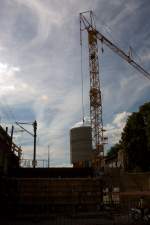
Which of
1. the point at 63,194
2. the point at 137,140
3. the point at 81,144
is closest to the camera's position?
the point at 63,194

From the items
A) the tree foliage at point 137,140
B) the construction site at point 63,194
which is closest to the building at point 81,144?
the tree foliage at point 137,140

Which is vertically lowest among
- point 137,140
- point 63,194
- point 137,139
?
point 63,194

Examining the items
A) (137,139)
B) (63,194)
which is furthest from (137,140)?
(63,194)

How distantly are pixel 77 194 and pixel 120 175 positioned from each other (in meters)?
9.16

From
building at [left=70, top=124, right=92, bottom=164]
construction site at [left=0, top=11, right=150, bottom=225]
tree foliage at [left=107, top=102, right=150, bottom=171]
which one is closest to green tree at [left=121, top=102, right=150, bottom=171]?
tree foliage at [left=107, top=102, right=150, bottom=171]

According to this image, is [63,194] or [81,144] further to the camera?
[81,144]

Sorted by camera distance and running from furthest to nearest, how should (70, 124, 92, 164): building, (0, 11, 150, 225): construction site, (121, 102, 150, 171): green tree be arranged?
(70, 124, 92, 164): building, (121, 102, 150, 171): green tree, (0, 11, 150, 225): construction site

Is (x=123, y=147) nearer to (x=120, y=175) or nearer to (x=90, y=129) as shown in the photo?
(x=90, y=129)

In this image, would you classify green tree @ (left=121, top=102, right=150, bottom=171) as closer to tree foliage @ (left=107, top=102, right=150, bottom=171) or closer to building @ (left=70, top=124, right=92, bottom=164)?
tree foliage @ (left=107, top=102, right=150, bottom=171)

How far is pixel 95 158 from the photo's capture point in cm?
5912

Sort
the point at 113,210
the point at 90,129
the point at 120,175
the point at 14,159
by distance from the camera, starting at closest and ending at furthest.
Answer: the point at 113,210 → the point at 120,175 → the point at 14,159 → the point at 90,129

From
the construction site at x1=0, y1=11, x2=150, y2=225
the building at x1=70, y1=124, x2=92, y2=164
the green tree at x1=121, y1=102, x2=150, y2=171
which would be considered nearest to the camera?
the construction site at x1=0, y1=11, x2=150, y2=225

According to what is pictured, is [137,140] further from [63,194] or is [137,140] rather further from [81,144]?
[63,194]

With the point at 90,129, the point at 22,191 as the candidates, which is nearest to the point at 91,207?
the point at 22,191
